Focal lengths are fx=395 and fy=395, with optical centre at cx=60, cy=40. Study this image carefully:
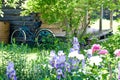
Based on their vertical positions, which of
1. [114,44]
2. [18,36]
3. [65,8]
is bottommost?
[18,36]

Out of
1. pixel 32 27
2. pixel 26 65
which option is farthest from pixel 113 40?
pixel 32 27

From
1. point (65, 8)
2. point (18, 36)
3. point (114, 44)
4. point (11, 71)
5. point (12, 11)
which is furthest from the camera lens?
point (12, 11)

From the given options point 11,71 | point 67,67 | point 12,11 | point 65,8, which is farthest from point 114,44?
point 12,11

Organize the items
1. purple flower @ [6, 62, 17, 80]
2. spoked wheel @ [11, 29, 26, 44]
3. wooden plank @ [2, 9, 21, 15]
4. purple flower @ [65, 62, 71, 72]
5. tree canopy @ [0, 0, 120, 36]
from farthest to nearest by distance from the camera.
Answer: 1. wooden plank @ [2, 9, 21, 15]
2. spoked wheel @ [11, 29, 26, 44]
3. tree canopy @ [0, 0, 120, 36]
4. purple flower @ [65, 62, 71, 72]
5. purple flower @ [6, 62, 17, 80]

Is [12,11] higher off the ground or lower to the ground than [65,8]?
lower

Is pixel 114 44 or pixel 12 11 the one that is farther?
pixel 12 11

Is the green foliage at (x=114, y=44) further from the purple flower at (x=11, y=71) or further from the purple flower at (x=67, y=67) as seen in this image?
the purple flower at (x=11, y=71)

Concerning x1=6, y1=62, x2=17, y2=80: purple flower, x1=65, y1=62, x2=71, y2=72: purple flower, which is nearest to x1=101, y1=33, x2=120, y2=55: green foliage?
x1=65, y1=62, x2=71, y2=72: purple flower

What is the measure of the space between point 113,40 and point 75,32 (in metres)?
2.16

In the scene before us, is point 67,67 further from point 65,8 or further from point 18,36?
point 18,36

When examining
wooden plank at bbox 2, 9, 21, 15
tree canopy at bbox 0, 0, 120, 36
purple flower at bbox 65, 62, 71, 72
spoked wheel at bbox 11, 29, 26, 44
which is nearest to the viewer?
purple flower at bbox 65, 62, 71, 72

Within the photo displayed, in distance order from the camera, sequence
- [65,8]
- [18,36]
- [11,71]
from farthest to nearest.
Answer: [18,36]
[65,8]
[11,71]

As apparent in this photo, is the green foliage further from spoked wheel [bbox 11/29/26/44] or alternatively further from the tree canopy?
spoked wheel [bbox 11/29/26/44]

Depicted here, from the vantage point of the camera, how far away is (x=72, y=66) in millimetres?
5473
